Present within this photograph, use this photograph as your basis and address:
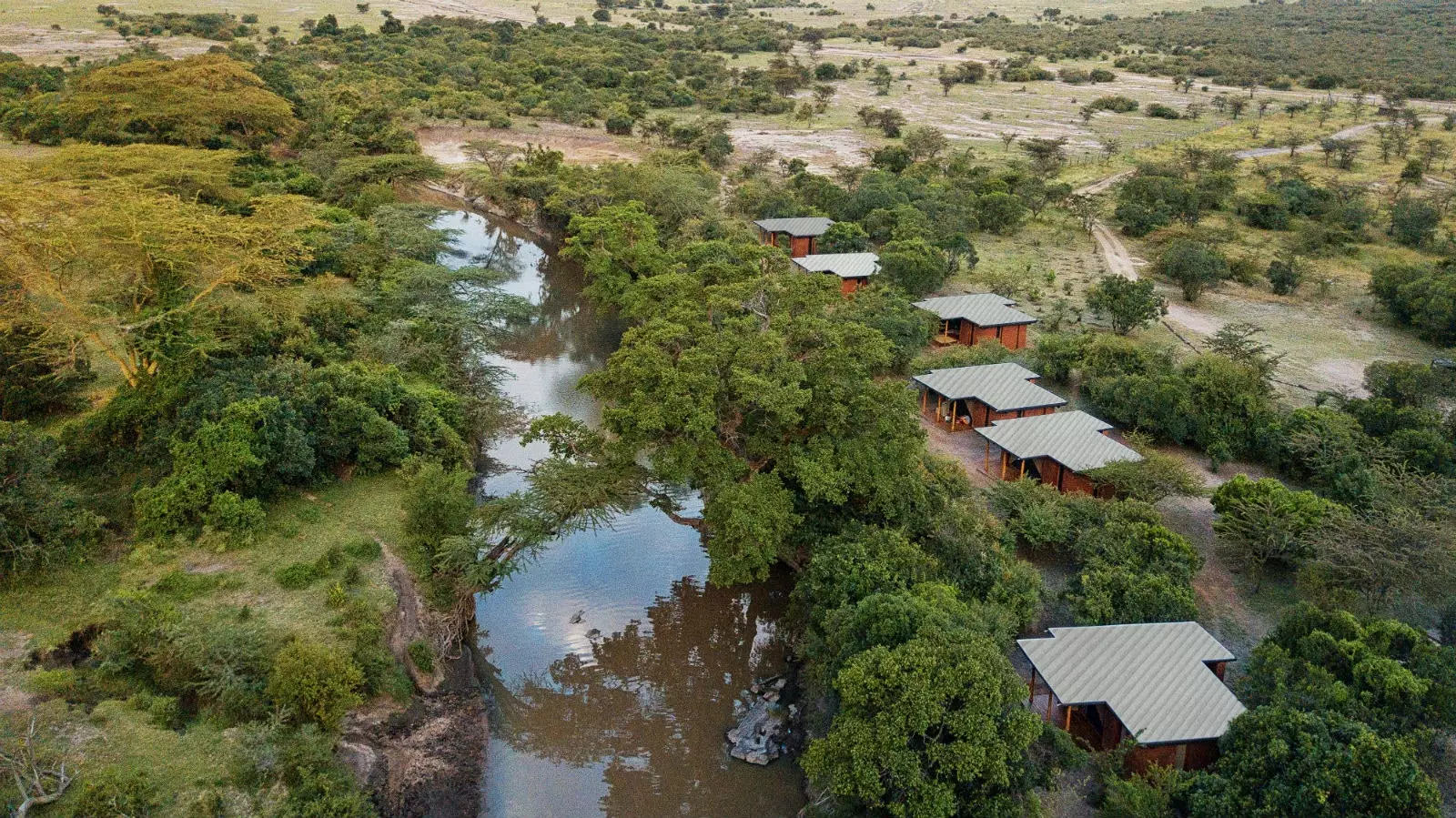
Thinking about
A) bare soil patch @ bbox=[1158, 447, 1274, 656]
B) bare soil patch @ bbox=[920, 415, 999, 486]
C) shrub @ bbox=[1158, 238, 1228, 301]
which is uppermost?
shrub @ bbox=[1158, 238, 1228, 301]

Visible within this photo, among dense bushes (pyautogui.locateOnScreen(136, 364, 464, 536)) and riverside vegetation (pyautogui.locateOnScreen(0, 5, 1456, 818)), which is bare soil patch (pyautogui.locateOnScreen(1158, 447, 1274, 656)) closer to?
riverside vegetation (pyautogui.locateOnScreen(0, 5, 1456, 818))

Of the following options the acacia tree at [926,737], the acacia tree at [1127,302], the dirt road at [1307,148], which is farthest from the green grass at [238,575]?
the dirt road at [1307,148]

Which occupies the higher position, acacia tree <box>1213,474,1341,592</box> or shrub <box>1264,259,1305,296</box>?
shrub <box>1264,259,1305,296</box>

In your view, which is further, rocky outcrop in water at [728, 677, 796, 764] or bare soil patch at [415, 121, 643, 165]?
bare soil patch at [415, 121, 643, 165]

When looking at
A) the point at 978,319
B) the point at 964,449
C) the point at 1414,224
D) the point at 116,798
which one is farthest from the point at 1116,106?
the point at 116,798

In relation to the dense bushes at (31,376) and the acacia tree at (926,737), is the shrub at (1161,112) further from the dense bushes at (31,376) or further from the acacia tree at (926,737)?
the dense bushes at (31,376)

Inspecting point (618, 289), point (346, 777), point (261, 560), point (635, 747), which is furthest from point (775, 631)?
point (618, 289)

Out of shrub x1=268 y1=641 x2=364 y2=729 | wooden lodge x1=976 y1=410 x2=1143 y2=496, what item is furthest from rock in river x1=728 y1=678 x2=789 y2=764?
wooden lodge x1=976 y1=410 x2=1143 y2=496
